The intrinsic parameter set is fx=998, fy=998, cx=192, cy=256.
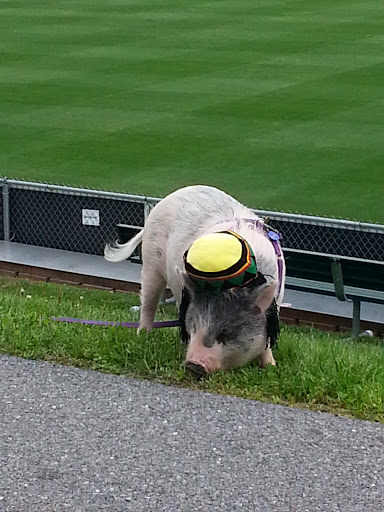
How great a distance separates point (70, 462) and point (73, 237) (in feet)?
21.5

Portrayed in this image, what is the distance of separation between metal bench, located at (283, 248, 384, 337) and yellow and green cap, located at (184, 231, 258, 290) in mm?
3324

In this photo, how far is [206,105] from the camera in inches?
659

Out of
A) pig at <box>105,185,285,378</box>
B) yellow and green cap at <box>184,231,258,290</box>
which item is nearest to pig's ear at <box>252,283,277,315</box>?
pig at <box>105,185,285,378</box>

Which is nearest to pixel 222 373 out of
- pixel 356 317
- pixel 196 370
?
pixel 196 370

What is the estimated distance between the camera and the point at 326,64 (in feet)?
67.1

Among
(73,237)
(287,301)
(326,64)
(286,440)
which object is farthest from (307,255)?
(326,64)

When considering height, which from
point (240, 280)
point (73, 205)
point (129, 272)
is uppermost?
point (240, 280)

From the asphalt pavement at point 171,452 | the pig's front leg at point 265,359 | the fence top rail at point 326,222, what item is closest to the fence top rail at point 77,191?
the fence top rail at point 326,222

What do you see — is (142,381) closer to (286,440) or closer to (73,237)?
(286,440)

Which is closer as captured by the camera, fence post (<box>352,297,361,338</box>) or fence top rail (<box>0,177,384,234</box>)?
fence post (<box>352,297,361,338</box>)

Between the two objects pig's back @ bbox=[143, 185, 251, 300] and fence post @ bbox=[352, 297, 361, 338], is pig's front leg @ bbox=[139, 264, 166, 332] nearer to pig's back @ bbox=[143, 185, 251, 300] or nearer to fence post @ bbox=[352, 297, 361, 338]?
pig's back @ bbox=[143, 185, 251, 300]

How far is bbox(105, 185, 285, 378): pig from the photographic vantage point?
5.29m

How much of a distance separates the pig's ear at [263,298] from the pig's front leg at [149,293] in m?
1.41

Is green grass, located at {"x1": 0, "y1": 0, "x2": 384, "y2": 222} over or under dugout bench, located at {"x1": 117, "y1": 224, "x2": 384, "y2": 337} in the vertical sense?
under
